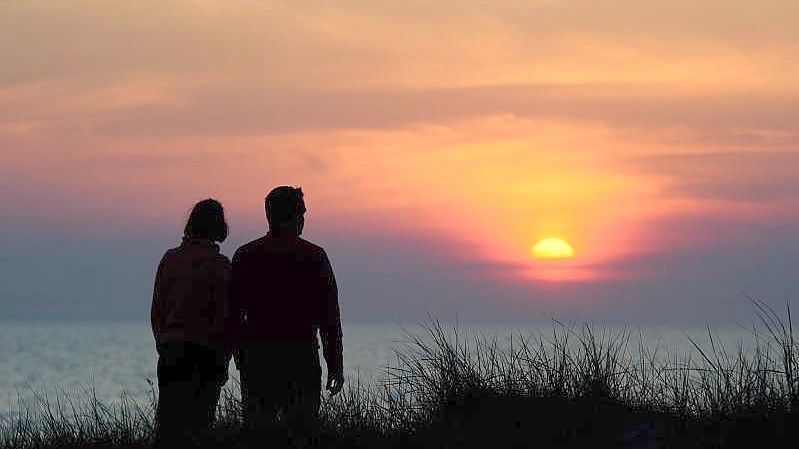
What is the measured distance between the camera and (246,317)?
8.68 metres

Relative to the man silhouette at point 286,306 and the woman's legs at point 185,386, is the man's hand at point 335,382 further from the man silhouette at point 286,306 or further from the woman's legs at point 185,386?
the woman's legs at point 185,386

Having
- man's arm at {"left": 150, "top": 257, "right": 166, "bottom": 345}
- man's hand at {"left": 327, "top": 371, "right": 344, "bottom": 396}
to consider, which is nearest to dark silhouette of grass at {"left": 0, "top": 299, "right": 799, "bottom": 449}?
man's hand at {"left": 327, "top": 371, "right": 344, "bottom": 396}

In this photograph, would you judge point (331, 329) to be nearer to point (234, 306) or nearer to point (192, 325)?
point (234, 306)

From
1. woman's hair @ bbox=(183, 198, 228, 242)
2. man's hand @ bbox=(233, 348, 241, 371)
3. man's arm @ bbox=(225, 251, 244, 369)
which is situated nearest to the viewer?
woman's hair @ bbox=(183, 198, 228, 242)

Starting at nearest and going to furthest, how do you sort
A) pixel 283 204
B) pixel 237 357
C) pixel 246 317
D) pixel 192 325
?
1. pixel 192 325
2. pixel 283 204
3. pixel 246 317
4. pixel 237 357

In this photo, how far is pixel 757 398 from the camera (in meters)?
8.09

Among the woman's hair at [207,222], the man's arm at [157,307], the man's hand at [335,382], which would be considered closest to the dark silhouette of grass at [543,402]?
the man's hand at [335,382]

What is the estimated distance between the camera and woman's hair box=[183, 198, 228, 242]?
336 inches

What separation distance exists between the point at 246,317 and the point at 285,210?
2.66ft

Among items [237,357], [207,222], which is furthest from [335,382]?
[207,222]

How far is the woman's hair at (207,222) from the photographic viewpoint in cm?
855

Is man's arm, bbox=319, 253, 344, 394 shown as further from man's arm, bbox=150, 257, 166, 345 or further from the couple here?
man's arm, bbox=150, 257, 166, 345

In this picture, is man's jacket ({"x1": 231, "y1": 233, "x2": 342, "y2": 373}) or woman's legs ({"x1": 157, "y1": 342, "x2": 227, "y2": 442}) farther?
man's jacket ({"x1": 231, "y1": 233, "x2": 342, "y2": 373})

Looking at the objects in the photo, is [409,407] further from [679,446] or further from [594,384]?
[679,446]
